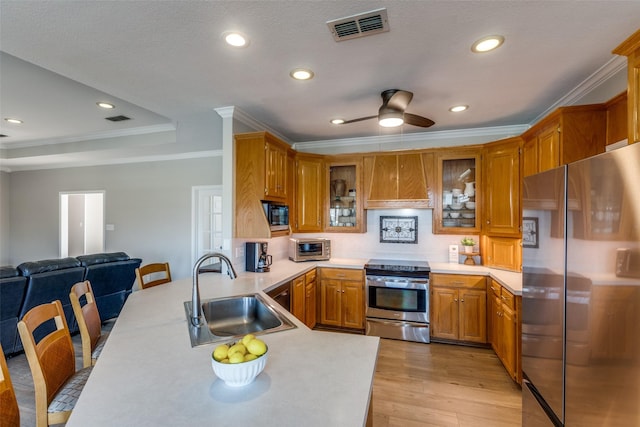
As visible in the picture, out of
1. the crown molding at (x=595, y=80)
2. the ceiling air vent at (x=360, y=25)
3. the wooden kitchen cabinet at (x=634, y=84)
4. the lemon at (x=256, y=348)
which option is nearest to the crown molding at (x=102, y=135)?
the ceiling air vent at (x=360, y=25)

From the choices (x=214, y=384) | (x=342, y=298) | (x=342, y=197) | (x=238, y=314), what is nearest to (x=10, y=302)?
(x=238, y=314)

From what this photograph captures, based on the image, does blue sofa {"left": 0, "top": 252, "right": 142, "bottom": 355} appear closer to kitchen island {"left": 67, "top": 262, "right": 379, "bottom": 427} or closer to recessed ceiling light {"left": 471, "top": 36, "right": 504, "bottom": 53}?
kitchen island {"left": 67, "top": 262, "right": 379, "bottom": 427}

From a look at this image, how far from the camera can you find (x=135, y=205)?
5.93 meters

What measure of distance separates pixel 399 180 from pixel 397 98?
152 cm

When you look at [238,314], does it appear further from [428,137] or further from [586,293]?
[428,137]

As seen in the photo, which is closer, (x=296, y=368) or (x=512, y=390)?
(x=296, y=368)

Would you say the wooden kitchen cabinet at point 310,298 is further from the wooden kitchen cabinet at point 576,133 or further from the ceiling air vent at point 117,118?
the ceiling air vent at point 117,118

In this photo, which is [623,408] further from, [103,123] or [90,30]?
[103,123]

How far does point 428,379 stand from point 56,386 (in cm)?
271

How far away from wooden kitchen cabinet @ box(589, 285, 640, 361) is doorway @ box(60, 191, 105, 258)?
335 inches

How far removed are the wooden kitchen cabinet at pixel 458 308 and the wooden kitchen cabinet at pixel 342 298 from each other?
2.83 feet

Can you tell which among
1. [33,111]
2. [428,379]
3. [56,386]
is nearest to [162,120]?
[33,111]

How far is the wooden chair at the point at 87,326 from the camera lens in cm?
169

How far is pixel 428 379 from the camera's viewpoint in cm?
272
